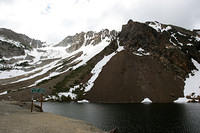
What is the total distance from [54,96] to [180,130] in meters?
74.3

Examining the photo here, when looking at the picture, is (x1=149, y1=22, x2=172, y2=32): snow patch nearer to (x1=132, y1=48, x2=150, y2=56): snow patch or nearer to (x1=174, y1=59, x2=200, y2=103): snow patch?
(x1=132, y1=48, x2=150, y2=56): snow patch

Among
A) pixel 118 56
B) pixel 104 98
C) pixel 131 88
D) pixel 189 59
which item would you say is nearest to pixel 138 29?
pixel 118 56

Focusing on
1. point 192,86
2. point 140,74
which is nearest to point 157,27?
point 140,74

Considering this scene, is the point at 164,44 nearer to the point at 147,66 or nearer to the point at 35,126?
the point at 147,66

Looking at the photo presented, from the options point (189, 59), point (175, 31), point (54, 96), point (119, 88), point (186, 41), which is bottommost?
point (54, 96)

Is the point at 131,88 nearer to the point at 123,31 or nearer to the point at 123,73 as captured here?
the point at 123,73

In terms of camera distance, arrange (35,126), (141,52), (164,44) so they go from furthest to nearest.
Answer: (164,44), (141,52), (35,126)

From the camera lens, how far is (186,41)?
416 feet

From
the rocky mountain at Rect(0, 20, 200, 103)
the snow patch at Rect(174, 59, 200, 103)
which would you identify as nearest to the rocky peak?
the rocky mountain at Rect(0, 20, 200, 103)

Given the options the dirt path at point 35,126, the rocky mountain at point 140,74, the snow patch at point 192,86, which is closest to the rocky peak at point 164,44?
the rocky mountain at point 140,74

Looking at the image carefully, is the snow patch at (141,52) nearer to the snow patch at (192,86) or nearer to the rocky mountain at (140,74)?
the rocky mountain at (140,74)

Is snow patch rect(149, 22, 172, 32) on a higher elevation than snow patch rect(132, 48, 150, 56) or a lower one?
higher

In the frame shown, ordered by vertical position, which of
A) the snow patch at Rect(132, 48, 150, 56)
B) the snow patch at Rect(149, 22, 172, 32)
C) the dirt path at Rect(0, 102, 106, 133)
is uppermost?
the snow patch at Rect(149, 22, 172, 32)

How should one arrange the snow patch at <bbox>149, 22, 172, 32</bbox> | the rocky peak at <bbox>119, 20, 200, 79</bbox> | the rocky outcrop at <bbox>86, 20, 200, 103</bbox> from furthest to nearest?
the snow patch at <bbox>149, 22, 172, 32</bbox> → the rocky peak at <bbox>119, 20, 200, 79</bbox> → the rocky outcrop at <bbox>86, 20, 200, 103</bbox>
